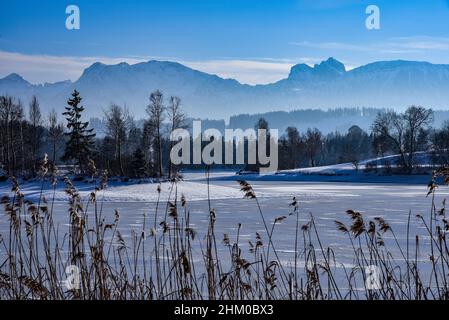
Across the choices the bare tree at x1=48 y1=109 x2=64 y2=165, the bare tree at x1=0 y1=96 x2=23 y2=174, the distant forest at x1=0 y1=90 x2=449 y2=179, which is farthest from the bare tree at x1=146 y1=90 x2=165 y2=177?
the bare tree at x1=0 y1=96 x2=23 y2=174

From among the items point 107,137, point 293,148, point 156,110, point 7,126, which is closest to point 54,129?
point 7,126

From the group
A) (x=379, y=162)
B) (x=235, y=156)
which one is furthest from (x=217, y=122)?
(x=379, y=162)

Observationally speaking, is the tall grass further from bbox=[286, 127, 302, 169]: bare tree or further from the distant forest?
bbox=[286, 127, 302, 169]: bare tree

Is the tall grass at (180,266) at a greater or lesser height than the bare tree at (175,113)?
lesser

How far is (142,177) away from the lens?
42375 millimetres

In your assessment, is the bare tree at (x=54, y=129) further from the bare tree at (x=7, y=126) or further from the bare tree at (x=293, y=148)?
the bare tree at (x=293, y=148)

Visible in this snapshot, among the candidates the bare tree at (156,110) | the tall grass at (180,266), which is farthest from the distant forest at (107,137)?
the tall grass at (180,266)

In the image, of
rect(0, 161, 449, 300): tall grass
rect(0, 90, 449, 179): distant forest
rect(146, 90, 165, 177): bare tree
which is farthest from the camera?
rect(146, 90, 165, 177): bare tree

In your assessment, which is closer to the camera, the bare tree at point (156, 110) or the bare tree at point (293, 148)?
the bare tree at point (156, 110)

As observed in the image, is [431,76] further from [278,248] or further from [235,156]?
[278,248]

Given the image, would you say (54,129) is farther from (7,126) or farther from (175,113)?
(175,113)

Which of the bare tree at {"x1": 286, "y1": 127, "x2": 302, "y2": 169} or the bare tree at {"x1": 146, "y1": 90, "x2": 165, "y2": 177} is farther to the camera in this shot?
the bare tree at {"x1": 286, "y1": 127, "x2": 302, "y2": 169}

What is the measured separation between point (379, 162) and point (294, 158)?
1890 centimetres

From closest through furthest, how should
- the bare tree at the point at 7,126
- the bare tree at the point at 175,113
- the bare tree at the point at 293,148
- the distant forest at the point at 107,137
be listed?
the bare tree at the point at 7,126
the distant forest at the point at 107,137
the bare tree at the point at 175,113
the bare tree at the point at 293,148
